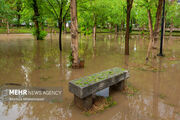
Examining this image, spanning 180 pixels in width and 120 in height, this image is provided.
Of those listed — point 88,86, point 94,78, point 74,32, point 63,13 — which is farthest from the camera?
point 63,13

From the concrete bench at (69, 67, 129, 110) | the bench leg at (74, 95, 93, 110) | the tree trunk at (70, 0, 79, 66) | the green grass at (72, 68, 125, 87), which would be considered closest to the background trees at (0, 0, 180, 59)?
the tree trunk at (70, 0, 79, 66)

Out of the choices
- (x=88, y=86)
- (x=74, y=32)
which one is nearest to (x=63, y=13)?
(x=74, y=32)

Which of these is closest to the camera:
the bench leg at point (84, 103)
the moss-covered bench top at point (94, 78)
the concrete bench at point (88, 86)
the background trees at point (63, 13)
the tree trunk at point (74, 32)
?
the concrete bench at point (88, 86)

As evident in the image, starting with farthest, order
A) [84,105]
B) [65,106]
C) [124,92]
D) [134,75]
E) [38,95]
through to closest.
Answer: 1. [134,75]
2. [124,92]
3. [38,95]
4. [65,106]
5. [84,105]

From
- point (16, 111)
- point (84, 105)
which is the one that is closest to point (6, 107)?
point (16, 111)

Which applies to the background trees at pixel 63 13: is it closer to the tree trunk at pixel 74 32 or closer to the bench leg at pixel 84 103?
the tree trunk at pixel 74 32

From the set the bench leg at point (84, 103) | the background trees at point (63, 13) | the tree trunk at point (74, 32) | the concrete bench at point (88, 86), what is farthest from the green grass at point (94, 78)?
the background trees at point (63, 13)

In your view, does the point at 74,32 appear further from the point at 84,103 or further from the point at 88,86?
the point at 84,103

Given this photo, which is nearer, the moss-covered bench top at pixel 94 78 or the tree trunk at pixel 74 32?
the moss-covered bench top at pixel 94 78

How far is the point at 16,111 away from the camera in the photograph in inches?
180

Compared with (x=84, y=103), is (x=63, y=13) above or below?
above

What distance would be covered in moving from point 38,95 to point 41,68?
387 cm

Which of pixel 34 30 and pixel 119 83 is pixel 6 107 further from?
pixel 34 30

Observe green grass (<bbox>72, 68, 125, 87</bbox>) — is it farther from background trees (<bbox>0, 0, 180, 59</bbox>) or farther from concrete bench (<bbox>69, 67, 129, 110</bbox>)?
background trees (<bbox>0, 0, 180, 59</bbox>)
